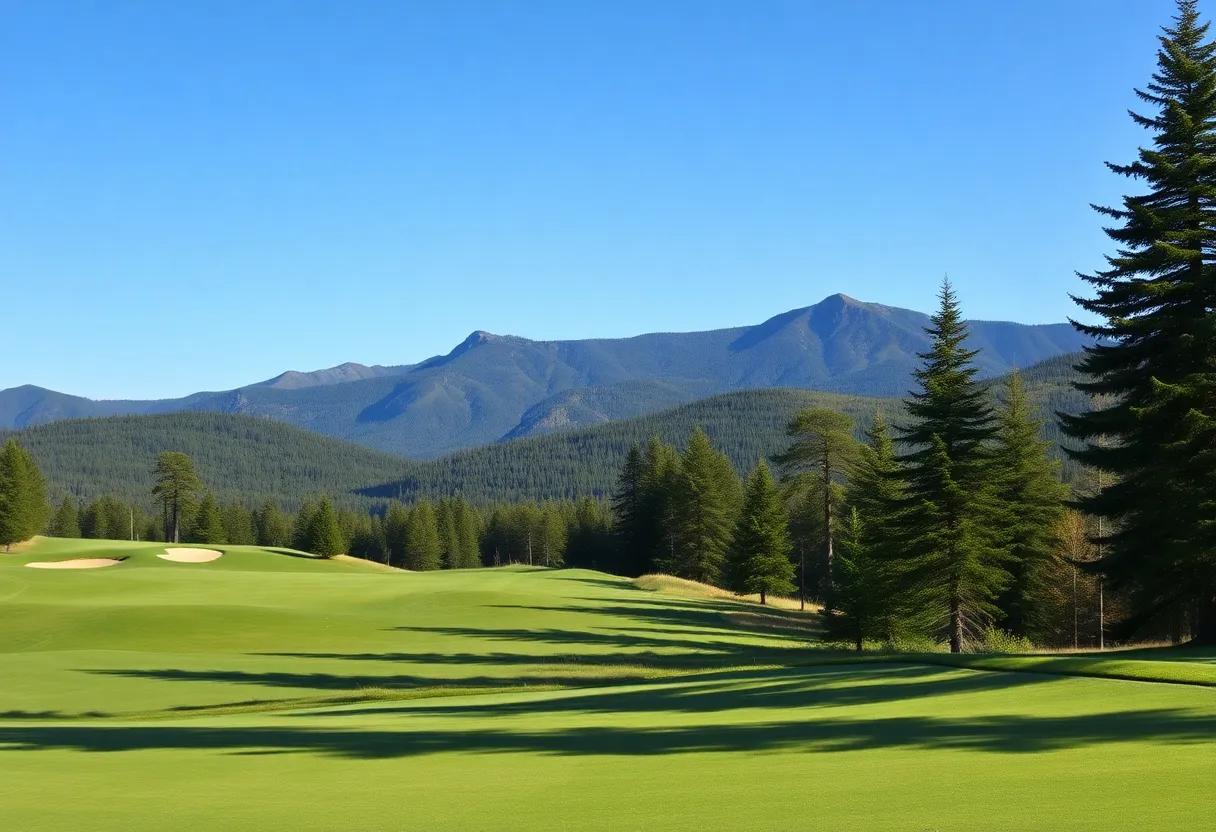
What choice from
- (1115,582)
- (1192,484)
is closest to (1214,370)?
(1192,484)

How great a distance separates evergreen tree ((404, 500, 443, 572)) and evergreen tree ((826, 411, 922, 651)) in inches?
3114

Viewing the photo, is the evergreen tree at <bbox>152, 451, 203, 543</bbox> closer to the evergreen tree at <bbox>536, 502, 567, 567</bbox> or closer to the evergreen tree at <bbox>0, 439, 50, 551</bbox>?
the evergreen tree at <bbox>0, 439, 50, 551</bbox>

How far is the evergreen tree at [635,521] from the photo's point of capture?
298ft

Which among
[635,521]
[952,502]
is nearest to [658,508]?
[635,521]

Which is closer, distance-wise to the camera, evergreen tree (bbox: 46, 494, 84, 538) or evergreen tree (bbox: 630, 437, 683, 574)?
evergreen tree (bbox: 630, 437, 683, 574)

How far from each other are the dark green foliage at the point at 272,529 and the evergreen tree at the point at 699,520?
247 feet

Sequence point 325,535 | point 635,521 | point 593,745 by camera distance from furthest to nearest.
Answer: point 325,535 → point 635,521 → point 593,745

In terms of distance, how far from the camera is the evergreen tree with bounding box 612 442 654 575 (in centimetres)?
9094

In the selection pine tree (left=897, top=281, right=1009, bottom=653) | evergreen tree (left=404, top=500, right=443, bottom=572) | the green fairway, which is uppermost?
pine tree (left=897, top=281, right=1009, bottom=653)

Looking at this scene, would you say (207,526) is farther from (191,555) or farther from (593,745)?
(593,745)

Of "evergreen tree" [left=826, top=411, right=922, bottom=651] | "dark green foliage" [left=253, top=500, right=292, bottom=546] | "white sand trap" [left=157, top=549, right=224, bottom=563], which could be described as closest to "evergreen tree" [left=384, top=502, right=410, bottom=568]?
"dark green foliage" [left=253, top=500, right=292, bottom=546]

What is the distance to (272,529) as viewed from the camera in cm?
13812

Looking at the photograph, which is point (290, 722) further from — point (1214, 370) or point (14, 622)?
point (14, 622)

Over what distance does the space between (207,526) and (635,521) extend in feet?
168
